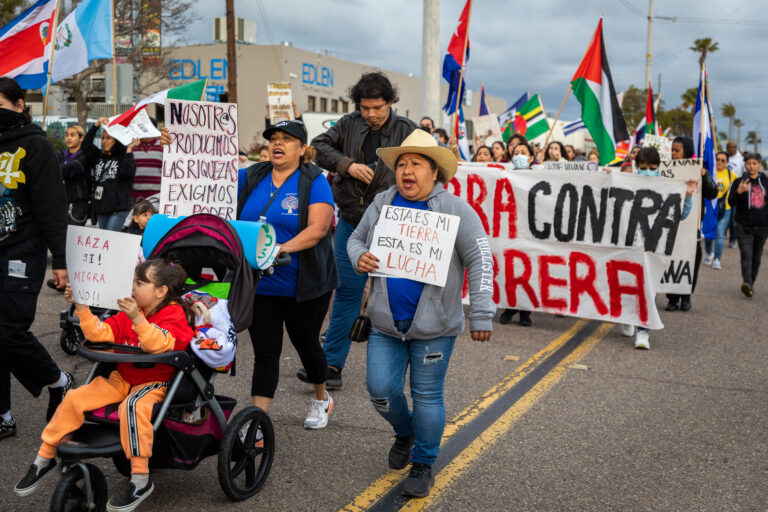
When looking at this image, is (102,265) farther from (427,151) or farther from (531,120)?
(531,120)

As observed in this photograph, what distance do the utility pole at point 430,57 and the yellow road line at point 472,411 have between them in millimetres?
9040

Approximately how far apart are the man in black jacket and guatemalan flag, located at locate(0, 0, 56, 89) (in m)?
2.02

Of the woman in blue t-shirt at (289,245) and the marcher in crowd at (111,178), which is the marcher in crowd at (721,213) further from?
the woman in blue t-shirt at (289,245)

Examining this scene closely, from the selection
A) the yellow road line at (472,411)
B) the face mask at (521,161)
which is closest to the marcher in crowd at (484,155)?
the face mask at (521,161)

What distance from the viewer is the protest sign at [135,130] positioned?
7.27m

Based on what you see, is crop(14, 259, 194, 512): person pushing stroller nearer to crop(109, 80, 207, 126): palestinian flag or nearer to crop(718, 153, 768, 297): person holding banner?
crop(109, 80, 207, 126): palestinian flag

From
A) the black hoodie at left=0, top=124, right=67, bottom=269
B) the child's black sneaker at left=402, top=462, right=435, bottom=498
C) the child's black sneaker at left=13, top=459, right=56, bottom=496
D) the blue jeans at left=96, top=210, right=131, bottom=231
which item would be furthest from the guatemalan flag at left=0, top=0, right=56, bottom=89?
the child's black sneaker at left=402, top=462, right=435, bottom=498

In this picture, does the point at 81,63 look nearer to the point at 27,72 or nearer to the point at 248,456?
the point at 27,72

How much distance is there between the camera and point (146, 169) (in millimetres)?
8938

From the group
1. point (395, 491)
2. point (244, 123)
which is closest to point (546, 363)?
point (395, 491)

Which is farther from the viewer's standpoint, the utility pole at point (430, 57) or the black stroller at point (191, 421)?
the utility pole at point (430, 57)

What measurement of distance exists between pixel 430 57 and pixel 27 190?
43.7 feet

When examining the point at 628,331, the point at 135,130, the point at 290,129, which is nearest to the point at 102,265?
the point at 290,129

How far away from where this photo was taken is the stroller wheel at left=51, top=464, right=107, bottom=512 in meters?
3.15
